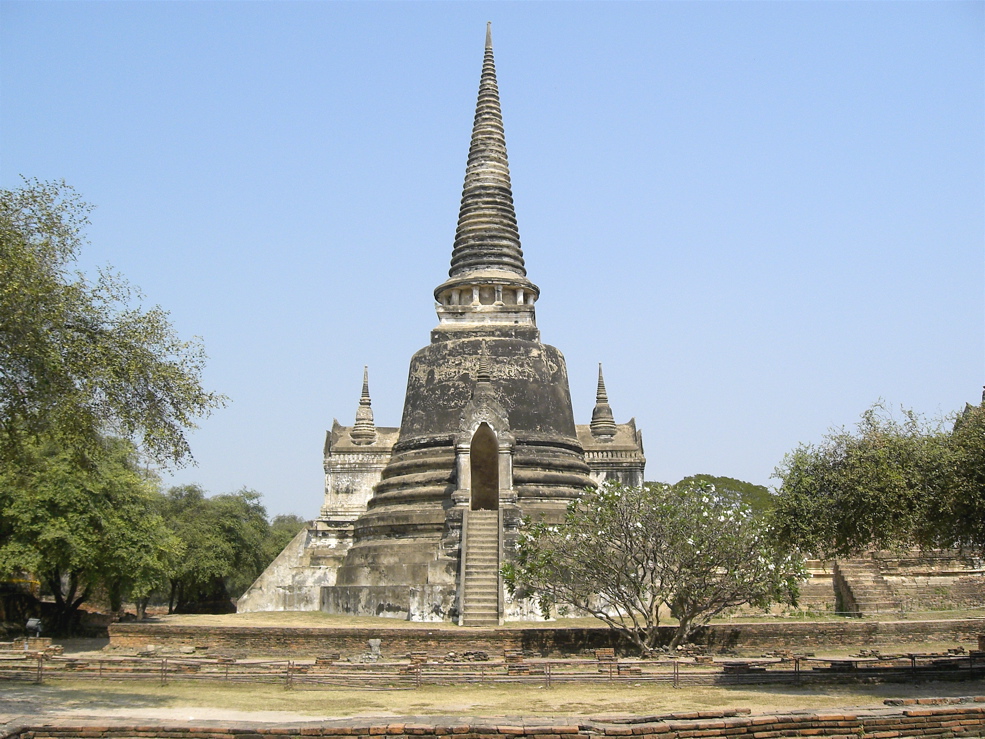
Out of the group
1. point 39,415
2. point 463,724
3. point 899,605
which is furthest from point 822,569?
point 39,415

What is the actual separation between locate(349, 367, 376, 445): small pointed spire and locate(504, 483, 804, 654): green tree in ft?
45.7

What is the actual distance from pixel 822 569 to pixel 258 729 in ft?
61.8

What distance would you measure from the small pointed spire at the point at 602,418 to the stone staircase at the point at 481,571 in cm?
975

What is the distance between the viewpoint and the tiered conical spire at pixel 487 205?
29.7m

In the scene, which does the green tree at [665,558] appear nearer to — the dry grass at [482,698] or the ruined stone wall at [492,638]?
the ruined stone wall at [492,638]

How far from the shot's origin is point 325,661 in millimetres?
15242

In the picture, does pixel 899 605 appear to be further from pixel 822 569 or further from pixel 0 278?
pixel 0 278

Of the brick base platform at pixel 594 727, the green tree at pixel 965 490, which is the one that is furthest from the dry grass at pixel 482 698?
the green tree at pixel 965 490

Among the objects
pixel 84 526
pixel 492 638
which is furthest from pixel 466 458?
Answer: pixel 84 526

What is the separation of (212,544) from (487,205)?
618 inches

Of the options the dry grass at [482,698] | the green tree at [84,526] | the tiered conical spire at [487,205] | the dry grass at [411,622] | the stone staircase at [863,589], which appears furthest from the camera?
the tiered conical spire at [487,205]

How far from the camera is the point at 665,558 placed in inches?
657

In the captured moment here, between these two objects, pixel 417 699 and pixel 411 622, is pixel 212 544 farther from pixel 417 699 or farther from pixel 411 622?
pixel 417 699

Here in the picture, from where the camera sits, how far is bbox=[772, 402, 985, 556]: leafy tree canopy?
13.0 m
